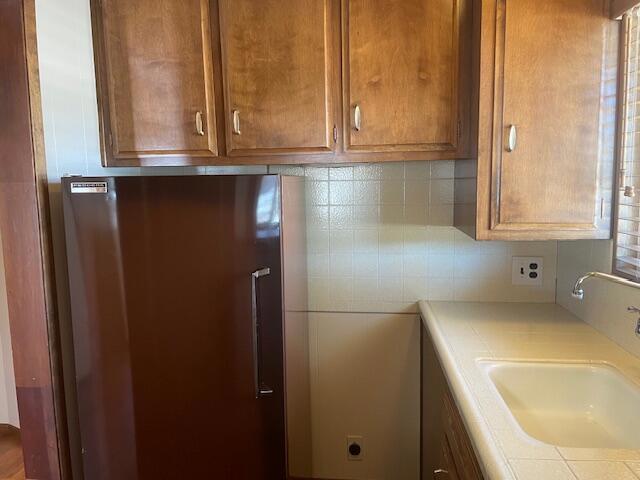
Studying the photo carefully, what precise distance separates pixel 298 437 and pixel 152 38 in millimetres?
1643

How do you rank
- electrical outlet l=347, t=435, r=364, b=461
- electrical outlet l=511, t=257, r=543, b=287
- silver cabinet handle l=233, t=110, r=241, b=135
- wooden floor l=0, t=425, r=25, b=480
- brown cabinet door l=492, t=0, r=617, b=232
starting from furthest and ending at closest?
wooden floor l=0, t=425, r=25, b=480 → electrical outlet l=347, t=435, r=364, b=461 → electrical outlet l=511, t=257, r=543, b=287 → silver cabinet handle l=233, t=110, r=241, b=135 → brown cabinet door l=492, t=0, r=617, b=232

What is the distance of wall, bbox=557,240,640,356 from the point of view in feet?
4.25

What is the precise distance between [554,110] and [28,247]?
1762mm

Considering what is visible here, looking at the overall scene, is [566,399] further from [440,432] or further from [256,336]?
[256,336]

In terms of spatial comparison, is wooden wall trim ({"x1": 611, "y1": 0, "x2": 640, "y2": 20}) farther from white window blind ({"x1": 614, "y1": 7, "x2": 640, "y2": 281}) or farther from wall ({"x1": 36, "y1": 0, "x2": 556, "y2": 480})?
wall ({"x1": 36, "y1": 0, "x2": 556, "y2": 480})

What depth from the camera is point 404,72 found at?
61.9 inches

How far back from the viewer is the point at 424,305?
190 cm

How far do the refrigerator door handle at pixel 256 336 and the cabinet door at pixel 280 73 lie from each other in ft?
1.64

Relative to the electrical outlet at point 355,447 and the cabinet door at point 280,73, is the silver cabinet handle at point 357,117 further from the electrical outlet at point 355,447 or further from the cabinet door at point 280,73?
the electrical outlet at point 355,447

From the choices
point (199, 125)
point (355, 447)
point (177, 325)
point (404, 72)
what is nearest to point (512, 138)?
point (404, 72)

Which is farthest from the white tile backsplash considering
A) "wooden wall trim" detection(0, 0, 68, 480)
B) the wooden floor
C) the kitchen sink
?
the wooden floor

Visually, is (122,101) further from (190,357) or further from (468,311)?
(468,311)

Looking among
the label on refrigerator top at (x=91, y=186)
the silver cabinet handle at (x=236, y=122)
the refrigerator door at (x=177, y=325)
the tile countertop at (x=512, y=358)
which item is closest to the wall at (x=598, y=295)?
the tile countertop at (x=512, y=358)

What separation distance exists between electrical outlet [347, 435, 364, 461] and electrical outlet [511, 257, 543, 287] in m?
1.01
